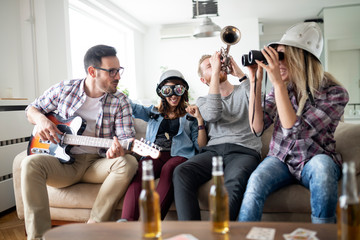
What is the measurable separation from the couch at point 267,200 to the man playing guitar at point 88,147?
0.09 metres

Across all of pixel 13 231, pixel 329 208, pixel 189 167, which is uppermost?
pixel 189 167

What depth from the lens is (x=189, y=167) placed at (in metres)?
1.86

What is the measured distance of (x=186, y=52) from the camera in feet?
24.1

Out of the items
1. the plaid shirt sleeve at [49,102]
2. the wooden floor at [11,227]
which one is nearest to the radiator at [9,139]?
the wooden floor at [11,227]

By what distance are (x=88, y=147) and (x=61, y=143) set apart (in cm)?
20

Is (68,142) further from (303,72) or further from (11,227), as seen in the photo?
(303,72)

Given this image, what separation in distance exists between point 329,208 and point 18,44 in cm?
363

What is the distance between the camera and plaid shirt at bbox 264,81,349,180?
1606 mm

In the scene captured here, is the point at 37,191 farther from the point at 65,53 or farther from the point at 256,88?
the point at 65,53

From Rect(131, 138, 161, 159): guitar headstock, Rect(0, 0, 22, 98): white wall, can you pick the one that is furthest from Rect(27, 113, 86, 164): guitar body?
Rect(0, 0, 22, 98): white wall

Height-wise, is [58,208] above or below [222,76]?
below

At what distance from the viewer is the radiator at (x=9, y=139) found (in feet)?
9.00

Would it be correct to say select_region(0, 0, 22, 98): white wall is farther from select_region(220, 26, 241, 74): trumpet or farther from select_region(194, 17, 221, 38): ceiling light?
select_region(194, 17, 221, 38): ceiling light

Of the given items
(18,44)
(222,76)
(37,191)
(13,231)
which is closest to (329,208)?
(222,76)
